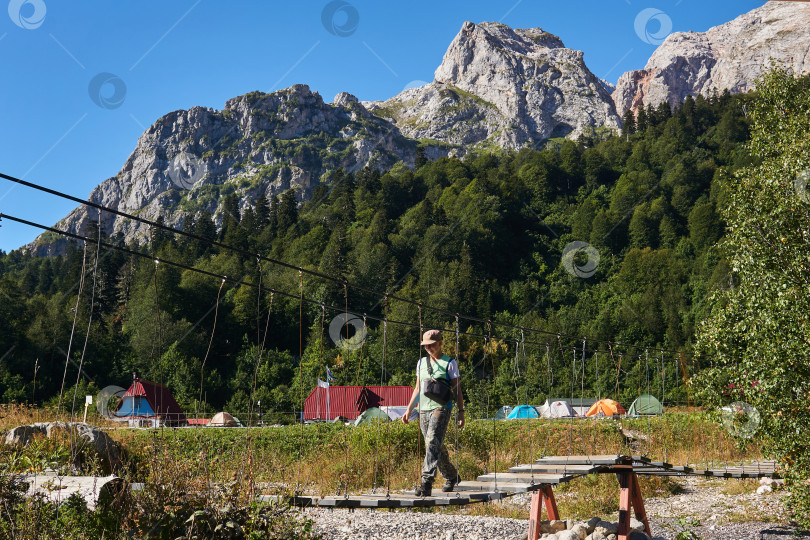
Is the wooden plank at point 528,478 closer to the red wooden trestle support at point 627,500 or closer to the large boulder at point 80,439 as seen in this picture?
the red wooden trestle support at point 627,500

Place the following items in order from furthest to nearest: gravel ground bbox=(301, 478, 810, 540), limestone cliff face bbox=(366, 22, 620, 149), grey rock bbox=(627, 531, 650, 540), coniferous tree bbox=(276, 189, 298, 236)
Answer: limestone cliff face bbox=(366, 22, 620, 149)
coniferous tree bbox=(276, 189, 298, 236)
gravel ground bbox=(301, 478, 810, 540)
grey rock bbox=(627, 531, 650, 540)

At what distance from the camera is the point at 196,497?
4.96m

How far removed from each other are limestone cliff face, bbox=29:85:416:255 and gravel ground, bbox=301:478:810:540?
138521 millimetres

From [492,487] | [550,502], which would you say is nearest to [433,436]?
[492,487]

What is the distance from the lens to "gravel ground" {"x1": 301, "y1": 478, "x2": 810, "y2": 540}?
8.58 metres

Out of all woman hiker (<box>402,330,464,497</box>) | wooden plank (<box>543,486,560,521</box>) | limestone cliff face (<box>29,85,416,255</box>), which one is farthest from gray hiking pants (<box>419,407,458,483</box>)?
limestone cliff face (<box>29,85,416,255</box>)

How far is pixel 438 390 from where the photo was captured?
5789 mm

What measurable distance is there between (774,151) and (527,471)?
25.7 feet

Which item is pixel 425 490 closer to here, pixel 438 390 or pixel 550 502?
pixel 438 390

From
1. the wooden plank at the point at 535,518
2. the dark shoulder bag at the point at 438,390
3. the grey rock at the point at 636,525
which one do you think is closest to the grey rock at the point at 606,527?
the grey rock at the point at 636,525

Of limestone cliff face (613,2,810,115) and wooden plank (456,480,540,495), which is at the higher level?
limestone cliff face (613,2,810,115)

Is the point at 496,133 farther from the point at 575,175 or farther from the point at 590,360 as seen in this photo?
the point at 590,360

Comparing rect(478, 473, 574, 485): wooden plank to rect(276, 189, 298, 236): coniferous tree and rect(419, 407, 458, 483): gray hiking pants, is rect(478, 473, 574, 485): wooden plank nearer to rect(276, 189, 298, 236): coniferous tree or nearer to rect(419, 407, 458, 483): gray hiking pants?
rect(419, 407, 458, 483): gray hiking pants

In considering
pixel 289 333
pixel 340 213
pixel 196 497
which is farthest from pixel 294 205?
pixel 196 497
